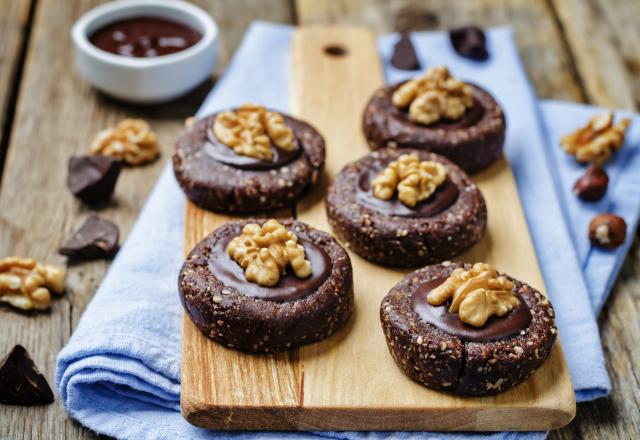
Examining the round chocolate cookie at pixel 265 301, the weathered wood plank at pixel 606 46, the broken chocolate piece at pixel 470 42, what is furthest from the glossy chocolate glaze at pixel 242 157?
the weathered wood plank at pixel 606 46

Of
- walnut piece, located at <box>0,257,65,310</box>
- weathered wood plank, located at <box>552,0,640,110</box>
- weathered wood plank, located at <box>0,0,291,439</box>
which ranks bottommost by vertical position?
weathered wood plank, located at <box>0,0,291,439</box>

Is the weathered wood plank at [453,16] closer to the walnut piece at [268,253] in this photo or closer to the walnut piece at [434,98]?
Result: the walnut piece at [434,98]

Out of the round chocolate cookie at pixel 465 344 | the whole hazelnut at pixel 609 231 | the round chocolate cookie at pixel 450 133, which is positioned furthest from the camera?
the round chocolate cookie at pixel 450 133

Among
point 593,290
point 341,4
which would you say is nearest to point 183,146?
point 593,290

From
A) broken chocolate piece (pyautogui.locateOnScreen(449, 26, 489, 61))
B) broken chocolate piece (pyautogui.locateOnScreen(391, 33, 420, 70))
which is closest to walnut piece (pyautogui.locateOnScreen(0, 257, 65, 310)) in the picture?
broken chocolate piece (pyautogui.locateOnScreen(391, 33, 420, 70))

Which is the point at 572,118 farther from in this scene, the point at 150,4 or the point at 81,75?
the point at 81,75

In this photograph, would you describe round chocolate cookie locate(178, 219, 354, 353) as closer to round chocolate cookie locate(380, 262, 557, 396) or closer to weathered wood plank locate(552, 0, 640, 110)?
round chocolate cookie locate(380, 262, 557, 396)

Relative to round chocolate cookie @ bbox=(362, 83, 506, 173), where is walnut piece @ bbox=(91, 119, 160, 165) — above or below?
below
